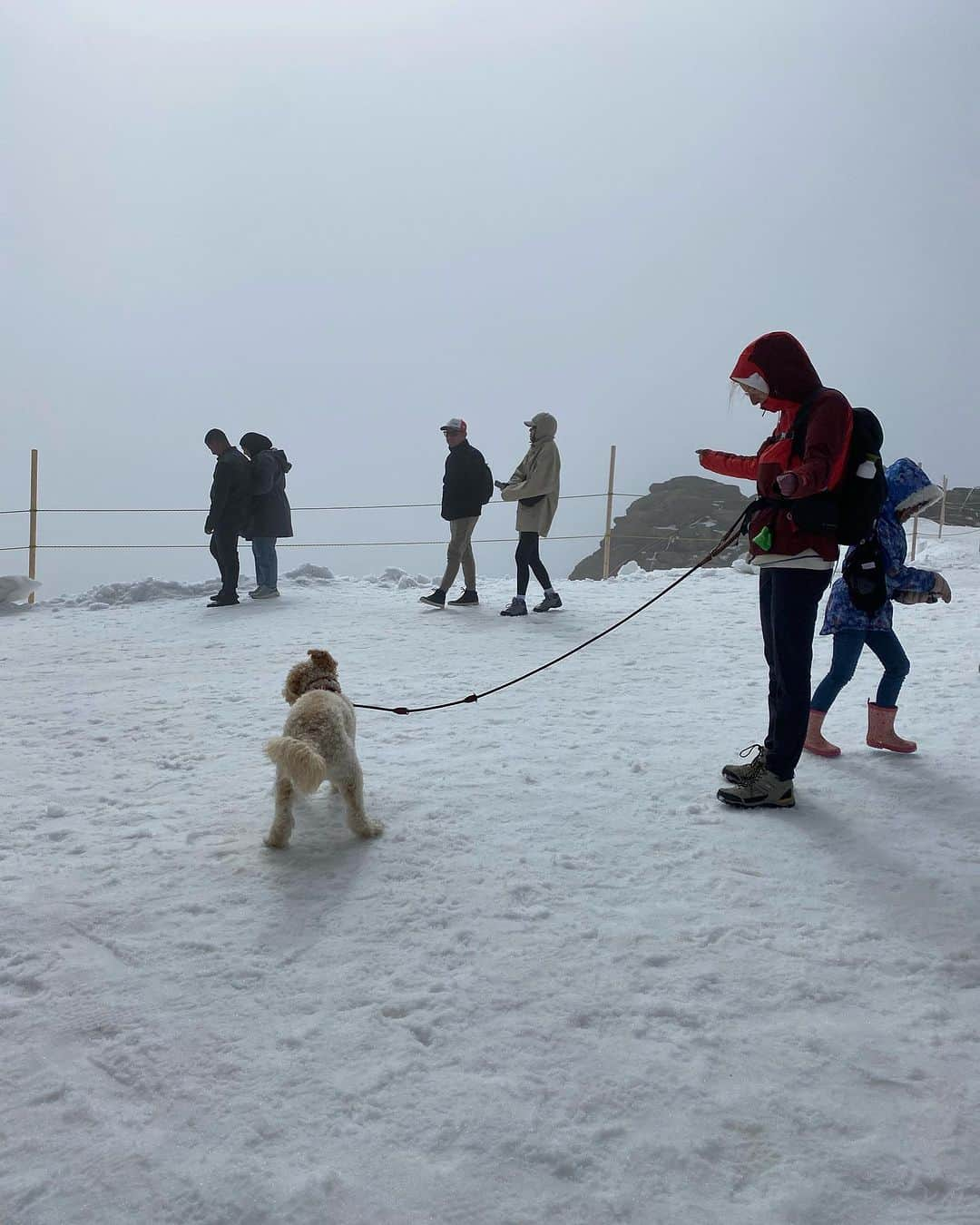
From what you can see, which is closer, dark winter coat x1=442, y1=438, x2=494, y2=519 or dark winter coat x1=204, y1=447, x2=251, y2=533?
dark winter coat x1=442, y1=438, x2=494, y2=519

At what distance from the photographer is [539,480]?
292 inches

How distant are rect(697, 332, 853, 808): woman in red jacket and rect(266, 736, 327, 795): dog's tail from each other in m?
1.52

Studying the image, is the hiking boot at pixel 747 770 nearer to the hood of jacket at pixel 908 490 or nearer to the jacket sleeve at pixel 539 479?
the hood of jacket at pixel 908 490

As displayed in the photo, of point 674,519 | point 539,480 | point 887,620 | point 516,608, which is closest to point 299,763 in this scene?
point 887,620

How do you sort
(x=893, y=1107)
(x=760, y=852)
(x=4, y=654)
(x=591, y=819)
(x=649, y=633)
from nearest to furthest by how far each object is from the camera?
(x=893, y=1107) < (x=760, y=852) < (x=591, y=819) < (x=4, y=654) < (x=649, y=633)

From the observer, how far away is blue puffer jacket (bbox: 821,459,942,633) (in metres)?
3.60

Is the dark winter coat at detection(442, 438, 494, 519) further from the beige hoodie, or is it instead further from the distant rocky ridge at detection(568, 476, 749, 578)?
the distant rocky ridge at detection(568, 476, 749, 578)

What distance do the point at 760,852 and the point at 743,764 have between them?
32.7 inches

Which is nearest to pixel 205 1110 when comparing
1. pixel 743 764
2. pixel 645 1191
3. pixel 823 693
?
pixel 645 1191

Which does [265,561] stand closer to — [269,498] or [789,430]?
[269,498]

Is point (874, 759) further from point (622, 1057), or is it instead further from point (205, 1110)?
point (205, 1110)

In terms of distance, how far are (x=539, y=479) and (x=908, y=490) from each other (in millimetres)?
4102

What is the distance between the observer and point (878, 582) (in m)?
3.47

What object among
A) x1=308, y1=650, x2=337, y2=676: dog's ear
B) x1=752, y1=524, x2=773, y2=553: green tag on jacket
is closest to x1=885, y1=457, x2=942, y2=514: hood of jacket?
x1=752, y1=524, x2=773, y2=553: green tag on jacket
